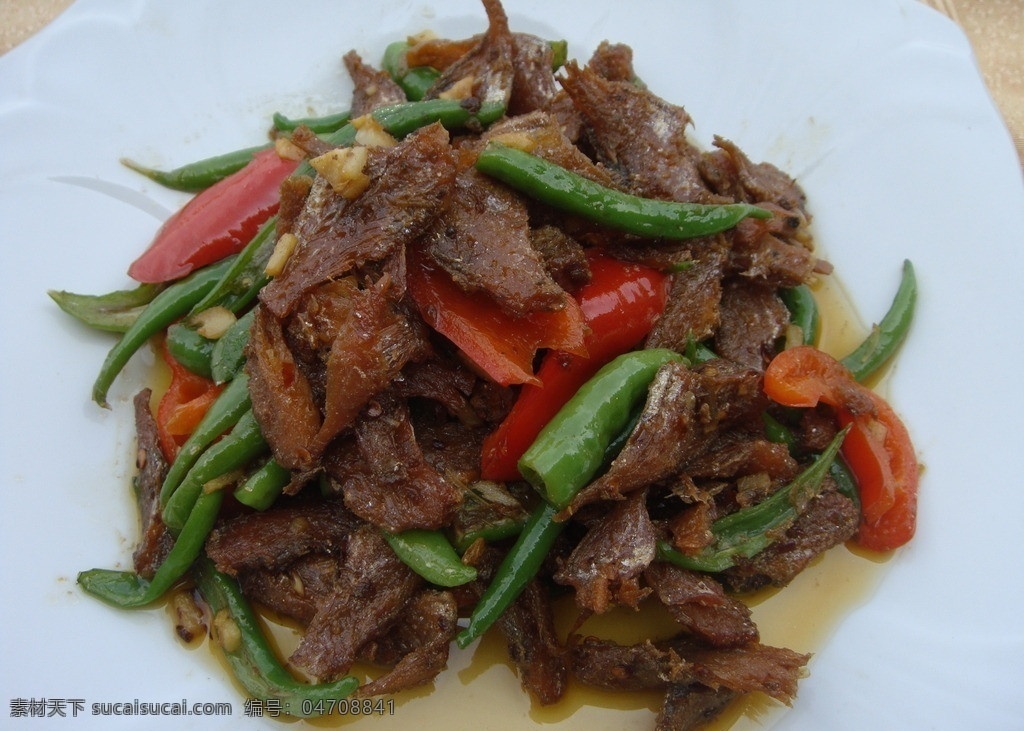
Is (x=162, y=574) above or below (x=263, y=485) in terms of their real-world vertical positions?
below

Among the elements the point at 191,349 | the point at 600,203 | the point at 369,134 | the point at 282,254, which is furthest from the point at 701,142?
the point at 191,349

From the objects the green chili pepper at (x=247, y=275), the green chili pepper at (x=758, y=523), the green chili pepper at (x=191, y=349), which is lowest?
the green chili pepper at (x=191, y=349)

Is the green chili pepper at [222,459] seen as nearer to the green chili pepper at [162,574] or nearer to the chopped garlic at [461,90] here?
the green chili pepper at [162,574]

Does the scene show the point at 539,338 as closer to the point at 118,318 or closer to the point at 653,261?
the point at 653,261

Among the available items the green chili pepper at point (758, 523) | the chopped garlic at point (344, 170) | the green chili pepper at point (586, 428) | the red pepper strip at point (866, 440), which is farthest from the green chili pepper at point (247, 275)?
the red pepper strip at point (866, 440)

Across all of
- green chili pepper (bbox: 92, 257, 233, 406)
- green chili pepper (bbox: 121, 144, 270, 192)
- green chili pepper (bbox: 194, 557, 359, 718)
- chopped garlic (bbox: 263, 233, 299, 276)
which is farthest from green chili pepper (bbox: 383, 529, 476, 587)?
green chili pepper (bbox: 121, 144, 270, 192)

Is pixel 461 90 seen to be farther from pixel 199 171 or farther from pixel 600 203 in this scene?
pixel 199 171
